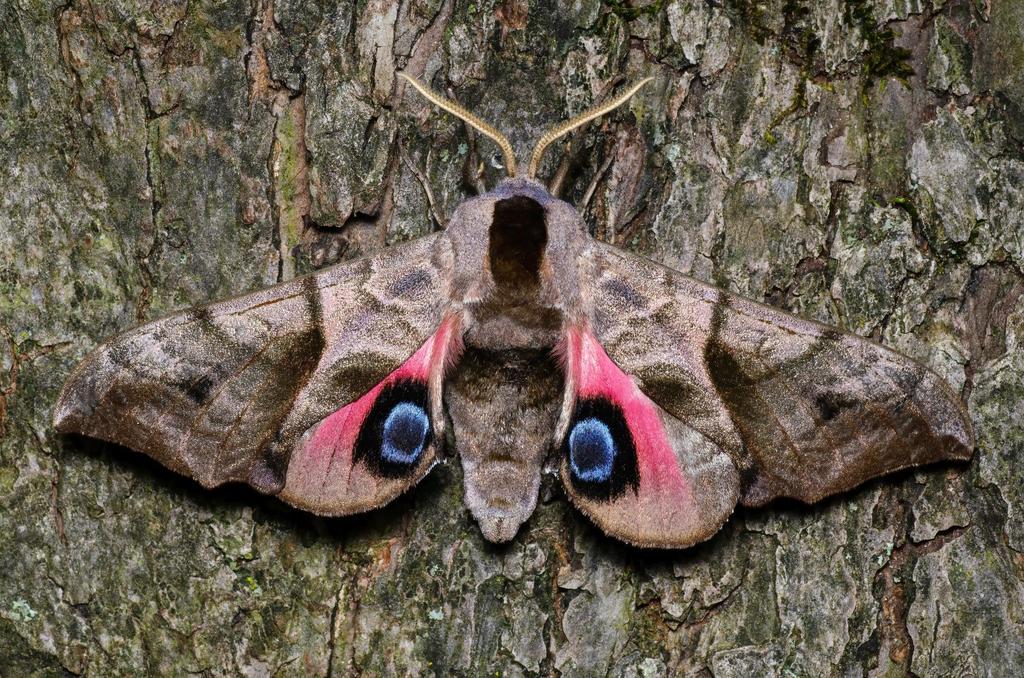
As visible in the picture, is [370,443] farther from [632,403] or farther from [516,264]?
[632,403]

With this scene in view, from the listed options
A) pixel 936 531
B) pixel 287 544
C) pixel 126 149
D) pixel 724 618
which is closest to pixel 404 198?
pixel 126 149

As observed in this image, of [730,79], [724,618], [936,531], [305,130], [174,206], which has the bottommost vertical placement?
[724,618]

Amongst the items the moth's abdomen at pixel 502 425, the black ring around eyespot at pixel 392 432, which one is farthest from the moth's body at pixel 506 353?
the black ring around eyespot at pixel 392 432

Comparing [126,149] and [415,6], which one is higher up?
[415,6]

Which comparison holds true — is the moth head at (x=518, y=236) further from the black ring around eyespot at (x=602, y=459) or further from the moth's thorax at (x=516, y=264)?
the black ring around eyespot at (x=602, y=459)

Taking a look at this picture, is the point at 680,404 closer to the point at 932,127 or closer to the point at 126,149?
the point at 932,127

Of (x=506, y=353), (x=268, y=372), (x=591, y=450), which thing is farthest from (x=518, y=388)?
(x=268, y=372)
